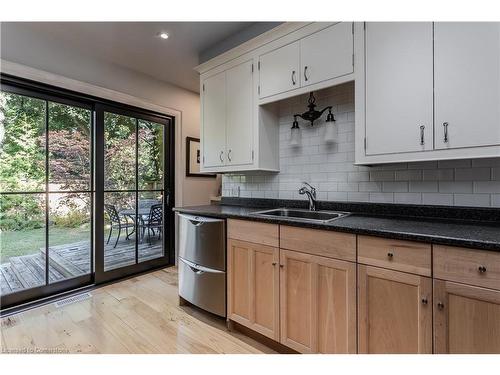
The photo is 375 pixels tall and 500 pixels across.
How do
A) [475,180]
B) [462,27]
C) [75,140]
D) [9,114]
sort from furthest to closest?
[75,140] → [9,114] → [475,180] → [462,27]

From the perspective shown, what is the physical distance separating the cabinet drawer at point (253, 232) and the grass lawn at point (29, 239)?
1.90 meters

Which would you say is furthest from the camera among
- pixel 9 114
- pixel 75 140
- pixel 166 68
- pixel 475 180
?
pixel 166 68

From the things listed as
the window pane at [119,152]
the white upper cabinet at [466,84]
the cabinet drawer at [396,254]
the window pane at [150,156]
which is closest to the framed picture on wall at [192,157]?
the window pane at [150,156]

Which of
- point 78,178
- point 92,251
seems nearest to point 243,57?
point 78,178

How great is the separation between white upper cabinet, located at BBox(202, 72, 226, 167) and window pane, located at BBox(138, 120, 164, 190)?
101cm

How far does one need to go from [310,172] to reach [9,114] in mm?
2772

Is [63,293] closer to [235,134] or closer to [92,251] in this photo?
[92,251]

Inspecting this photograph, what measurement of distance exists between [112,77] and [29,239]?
1928mm

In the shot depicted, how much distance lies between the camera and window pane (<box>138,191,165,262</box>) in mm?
3287

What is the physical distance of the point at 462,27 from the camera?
4.36ft

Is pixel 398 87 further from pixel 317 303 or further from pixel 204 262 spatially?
pixel 204 262

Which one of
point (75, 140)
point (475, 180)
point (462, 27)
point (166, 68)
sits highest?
point (166, 68)

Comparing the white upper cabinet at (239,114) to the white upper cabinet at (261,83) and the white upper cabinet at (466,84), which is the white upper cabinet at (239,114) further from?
the white upper cabinet at (466,84)

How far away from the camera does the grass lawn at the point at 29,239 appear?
2.28 m
